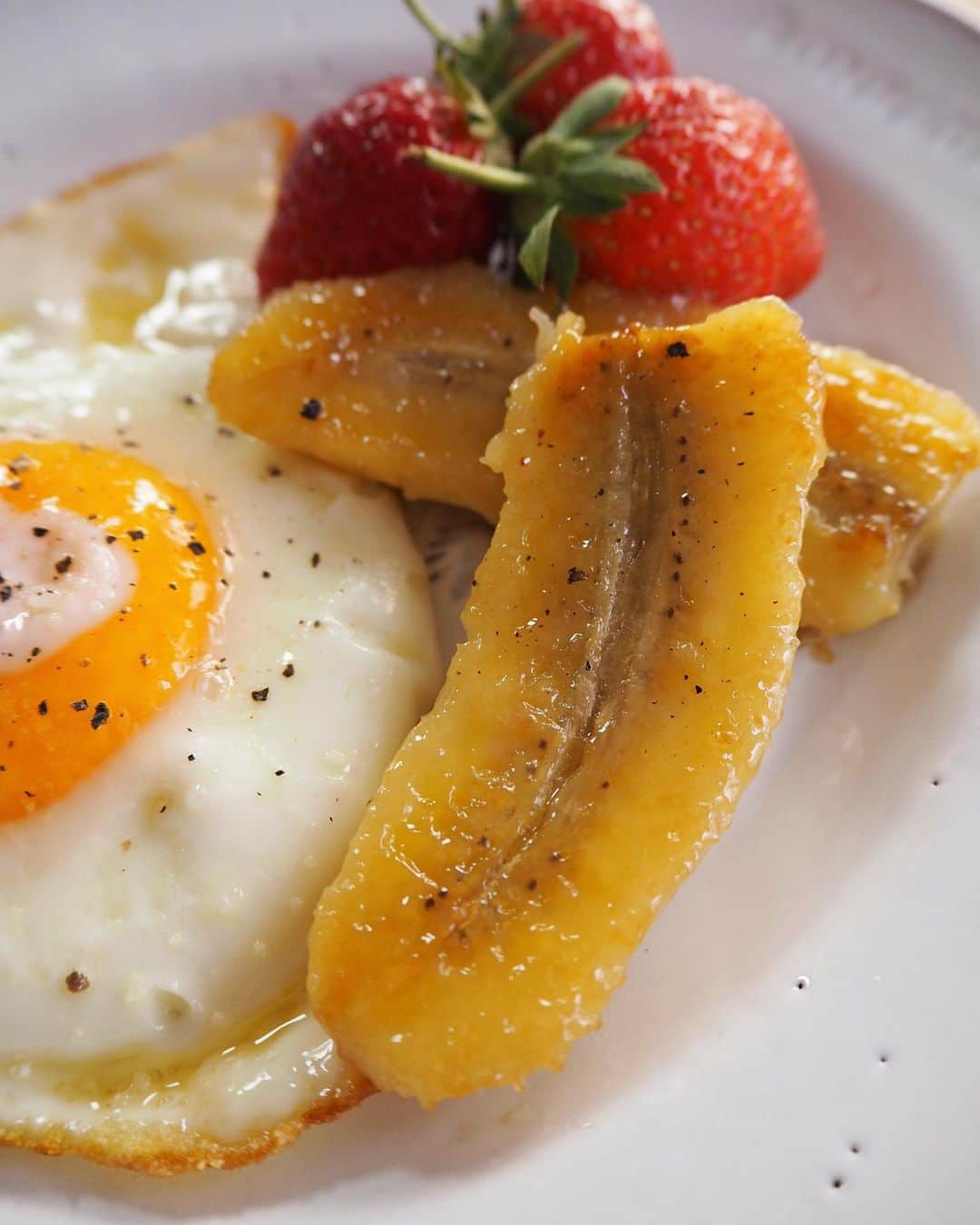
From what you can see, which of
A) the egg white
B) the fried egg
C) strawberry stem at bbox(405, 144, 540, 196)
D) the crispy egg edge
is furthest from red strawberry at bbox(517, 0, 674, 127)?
the crispy egg edge

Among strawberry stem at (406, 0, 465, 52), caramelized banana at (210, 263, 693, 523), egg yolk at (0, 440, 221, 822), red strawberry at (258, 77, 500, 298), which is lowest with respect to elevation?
egg yolk at (0, 440, 221, 822)

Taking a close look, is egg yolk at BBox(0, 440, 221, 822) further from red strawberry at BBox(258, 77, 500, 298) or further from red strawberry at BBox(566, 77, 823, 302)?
red strawberry at BBox(566, 77, 823, 302)

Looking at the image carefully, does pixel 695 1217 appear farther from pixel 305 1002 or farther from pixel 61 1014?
pixel 61 1014

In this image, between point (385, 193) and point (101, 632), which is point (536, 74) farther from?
point (101, 632)

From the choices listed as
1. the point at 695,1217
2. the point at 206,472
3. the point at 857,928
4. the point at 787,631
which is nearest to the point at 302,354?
the point at 206,472

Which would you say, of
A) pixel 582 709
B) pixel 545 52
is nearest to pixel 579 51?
pixel 545 52

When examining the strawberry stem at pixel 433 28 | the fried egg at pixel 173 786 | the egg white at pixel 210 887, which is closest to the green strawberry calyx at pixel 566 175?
the strawberry stem at pixel 433 28

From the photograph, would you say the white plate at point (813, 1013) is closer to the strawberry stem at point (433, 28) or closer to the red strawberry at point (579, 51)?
the red strawberry at point (579, 51)
